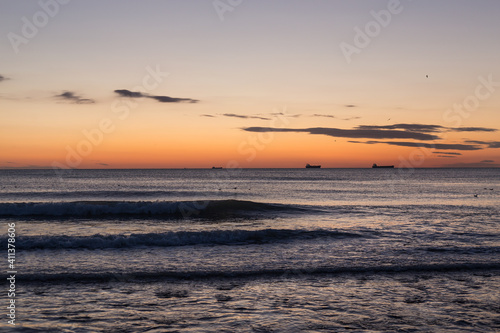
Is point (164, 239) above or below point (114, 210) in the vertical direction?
above

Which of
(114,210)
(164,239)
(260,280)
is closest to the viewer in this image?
(260,280)

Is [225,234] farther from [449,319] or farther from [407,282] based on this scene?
[449,319]

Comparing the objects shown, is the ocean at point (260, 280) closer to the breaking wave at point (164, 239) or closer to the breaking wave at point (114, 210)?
the breaking wave at point (164, 239)

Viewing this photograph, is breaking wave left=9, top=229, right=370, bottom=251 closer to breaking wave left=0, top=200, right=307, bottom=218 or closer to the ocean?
the ocean

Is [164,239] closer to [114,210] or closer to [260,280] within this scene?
[260,280]

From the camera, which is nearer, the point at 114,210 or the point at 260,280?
the point at 260,280

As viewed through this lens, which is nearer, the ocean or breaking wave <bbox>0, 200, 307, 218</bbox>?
the ocean

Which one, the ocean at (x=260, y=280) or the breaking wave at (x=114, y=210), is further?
the breaking wave at (x=114, y=210)

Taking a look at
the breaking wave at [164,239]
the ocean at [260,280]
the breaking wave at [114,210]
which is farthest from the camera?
the breaking wave at [114,210]

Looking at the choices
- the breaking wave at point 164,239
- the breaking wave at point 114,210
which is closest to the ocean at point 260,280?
the breaking wave at point 164,239

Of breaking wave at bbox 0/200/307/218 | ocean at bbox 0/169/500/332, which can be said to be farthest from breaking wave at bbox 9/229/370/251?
breaking wave at bbox 0/200/307/218

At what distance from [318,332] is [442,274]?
751 cm

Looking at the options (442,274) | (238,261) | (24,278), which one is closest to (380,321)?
(442,274)

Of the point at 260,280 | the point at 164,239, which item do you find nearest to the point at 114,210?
the point at 164,239
